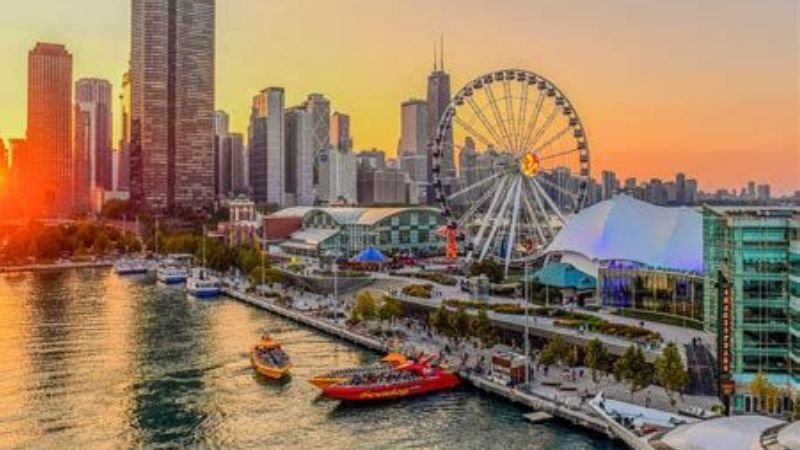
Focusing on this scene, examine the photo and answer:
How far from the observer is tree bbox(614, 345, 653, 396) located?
122 feet

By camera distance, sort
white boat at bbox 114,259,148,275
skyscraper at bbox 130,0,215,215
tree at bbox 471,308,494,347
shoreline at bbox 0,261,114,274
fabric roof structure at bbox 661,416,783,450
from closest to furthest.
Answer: fabric roof structure at bbox 661,416,783,450 < tree at bbox 471,308,494,347 < white boat at bbox 114,259,148,275 < shoreline at bbox 0,261,114,274 < skyscraper at bbox 130,0,215,215

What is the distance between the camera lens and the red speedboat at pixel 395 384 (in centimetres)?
4041

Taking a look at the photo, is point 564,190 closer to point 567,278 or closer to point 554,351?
point 567,278

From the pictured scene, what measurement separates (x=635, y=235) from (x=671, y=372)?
22.2 m

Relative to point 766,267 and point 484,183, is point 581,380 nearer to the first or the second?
point 766,267

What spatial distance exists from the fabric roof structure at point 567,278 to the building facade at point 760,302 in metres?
23.5

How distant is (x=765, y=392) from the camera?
3362cm

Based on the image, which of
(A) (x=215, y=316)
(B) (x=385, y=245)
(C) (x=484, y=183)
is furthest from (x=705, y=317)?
(B) (x=385, y=245)

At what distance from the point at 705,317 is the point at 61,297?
58.9 meters

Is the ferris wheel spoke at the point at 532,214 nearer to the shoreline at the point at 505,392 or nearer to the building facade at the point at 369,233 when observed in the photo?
the shoreline at the point at 505,392

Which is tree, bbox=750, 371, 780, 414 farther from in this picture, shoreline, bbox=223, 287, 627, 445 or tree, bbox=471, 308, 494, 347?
tree, bbox=471, 308, 494, 347

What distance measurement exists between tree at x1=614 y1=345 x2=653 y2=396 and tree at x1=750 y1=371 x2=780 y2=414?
14.5 feet

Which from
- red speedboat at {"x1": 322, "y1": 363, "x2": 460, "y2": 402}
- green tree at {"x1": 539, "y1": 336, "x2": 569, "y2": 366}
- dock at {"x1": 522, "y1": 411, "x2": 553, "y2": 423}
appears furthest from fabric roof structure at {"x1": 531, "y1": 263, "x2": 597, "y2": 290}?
dock at {"x1": 522, "y1": 411, "x2": 553, "y2": 423}

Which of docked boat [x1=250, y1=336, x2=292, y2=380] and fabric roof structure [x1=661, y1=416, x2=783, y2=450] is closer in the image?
fabric roof structure [x1=661, y1=416, x2=783, y2=450]
